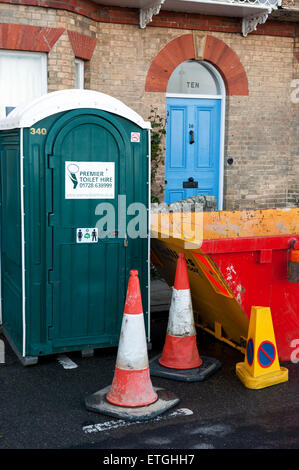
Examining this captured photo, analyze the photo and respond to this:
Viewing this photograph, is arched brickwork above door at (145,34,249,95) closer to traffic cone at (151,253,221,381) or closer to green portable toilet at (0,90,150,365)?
green portable toilet at (0,90,150,365)

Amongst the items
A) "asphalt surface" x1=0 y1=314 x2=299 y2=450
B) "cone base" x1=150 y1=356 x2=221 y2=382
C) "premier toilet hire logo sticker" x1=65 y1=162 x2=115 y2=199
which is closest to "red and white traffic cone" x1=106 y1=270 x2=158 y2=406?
"asphalt surface" x1=0 y1=314 x2=299 y2=450

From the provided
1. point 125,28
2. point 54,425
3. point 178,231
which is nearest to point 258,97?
point 125,28

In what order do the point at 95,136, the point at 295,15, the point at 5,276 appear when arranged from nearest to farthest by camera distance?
1. the point at 95,136
2. the point at 5,276
3. the point at 295,15

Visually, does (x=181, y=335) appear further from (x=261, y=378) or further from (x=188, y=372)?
(x=261, y=378)

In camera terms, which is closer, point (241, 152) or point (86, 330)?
point (86, 330)

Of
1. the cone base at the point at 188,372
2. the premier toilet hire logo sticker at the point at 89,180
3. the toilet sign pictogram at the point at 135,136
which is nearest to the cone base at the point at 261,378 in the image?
the cone base at the point at 188,372

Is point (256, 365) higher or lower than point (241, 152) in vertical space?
lower

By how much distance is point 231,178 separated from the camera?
1144 cm

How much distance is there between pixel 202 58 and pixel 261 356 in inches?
281

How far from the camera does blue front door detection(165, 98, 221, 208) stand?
11055 mm

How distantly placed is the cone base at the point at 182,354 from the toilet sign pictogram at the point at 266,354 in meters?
0.64
